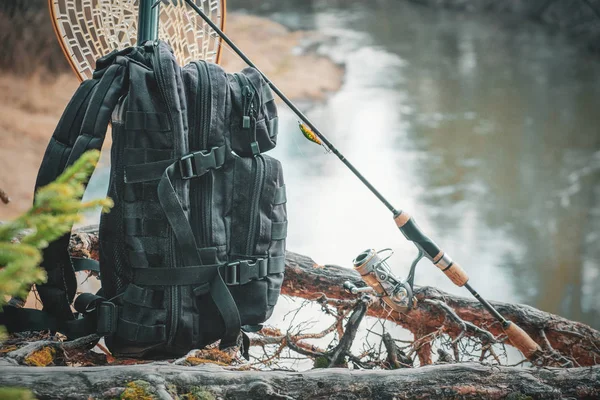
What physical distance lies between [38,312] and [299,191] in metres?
1.97

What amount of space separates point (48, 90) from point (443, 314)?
2.21 m

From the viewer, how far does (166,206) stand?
3.72 feet

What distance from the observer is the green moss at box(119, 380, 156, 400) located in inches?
37.8

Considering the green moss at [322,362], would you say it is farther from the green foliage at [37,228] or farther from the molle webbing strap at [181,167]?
the green foliage at [37,228]

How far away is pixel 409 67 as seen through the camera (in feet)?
11.9

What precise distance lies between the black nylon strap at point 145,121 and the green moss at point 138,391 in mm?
429

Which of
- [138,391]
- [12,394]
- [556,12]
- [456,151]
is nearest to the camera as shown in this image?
[12,394]

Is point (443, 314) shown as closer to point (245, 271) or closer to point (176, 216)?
point (245, 271)

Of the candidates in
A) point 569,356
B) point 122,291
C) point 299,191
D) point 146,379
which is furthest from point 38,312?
point 299,191

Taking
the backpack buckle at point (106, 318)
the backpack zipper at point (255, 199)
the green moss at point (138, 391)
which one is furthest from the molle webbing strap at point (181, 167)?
the green moss at point (138, 391)

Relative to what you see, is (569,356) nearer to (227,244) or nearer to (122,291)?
(227,244)

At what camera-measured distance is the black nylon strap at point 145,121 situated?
112 centimetres

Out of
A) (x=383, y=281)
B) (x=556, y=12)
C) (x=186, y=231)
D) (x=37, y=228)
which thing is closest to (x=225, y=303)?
(x=186, y=231)

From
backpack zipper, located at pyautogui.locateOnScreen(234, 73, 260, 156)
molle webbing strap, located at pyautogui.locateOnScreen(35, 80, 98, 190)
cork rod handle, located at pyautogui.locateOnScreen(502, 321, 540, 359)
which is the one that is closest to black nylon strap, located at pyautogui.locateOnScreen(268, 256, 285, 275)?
backpack zipper, located at pyautogui.locateOnScreen(234, 73, 260, 156)
